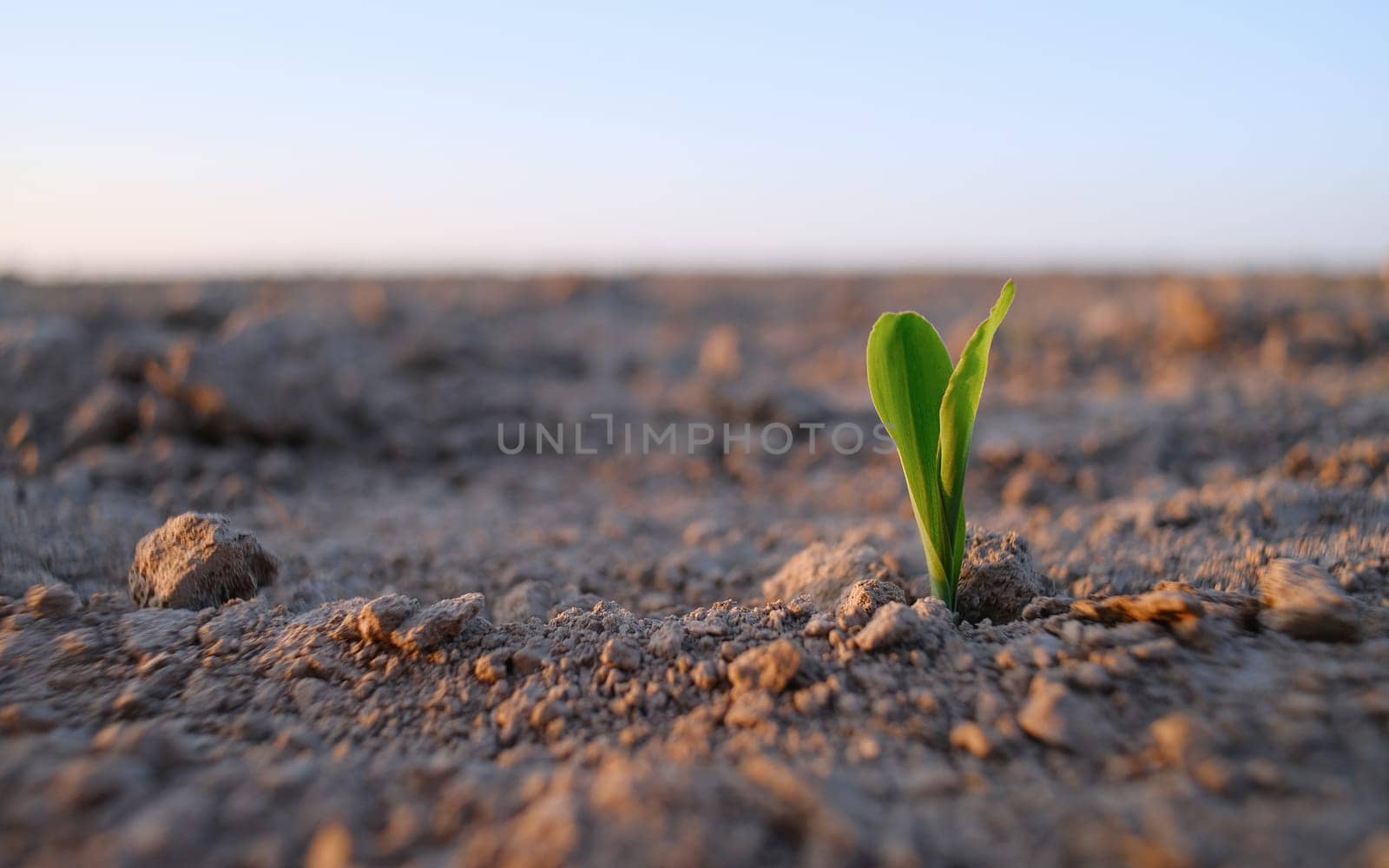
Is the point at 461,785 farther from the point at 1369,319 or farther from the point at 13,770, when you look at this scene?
the point at 1369,319

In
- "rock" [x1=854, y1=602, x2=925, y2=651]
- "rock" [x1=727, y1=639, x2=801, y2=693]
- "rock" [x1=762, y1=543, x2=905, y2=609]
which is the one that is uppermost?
"rock" [x1=854, y1=602, x2=925, y2=651]

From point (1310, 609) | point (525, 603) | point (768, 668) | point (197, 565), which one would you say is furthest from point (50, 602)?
point (1310, 609)

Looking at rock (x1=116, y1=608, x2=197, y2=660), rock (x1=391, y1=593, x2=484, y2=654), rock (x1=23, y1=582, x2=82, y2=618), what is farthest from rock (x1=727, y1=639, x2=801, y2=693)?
rock (x1=23, y1=582, x2=82, y2=618)

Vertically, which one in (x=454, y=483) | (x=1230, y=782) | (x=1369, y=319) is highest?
(x=1369, y=319)

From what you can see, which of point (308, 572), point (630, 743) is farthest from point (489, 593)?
point (630, 743)

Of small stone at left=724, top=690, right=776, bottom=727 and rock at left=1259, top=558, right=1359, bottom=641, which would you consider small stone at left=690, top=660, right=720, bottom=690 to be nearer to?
small stone at left=724, top=690, right=776, bottom=727

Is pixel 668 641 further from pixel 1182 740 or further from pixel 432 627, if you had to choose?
pixel 1182 740

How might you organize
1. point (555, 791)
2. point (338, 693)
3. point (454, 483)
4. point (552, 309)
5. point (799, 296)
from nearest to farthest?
point (555, 791) → point (338, 693) → point (454, 483) → point (552, 309) → point (799, 296)

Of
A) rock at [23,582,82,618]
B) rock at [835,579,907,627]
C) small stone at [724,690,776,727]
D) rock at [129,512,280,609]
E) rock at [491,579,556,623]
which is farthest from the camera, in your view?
rock at [491,579,556,623]

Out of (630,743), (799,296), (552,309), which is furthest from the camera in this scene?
(799,296)
